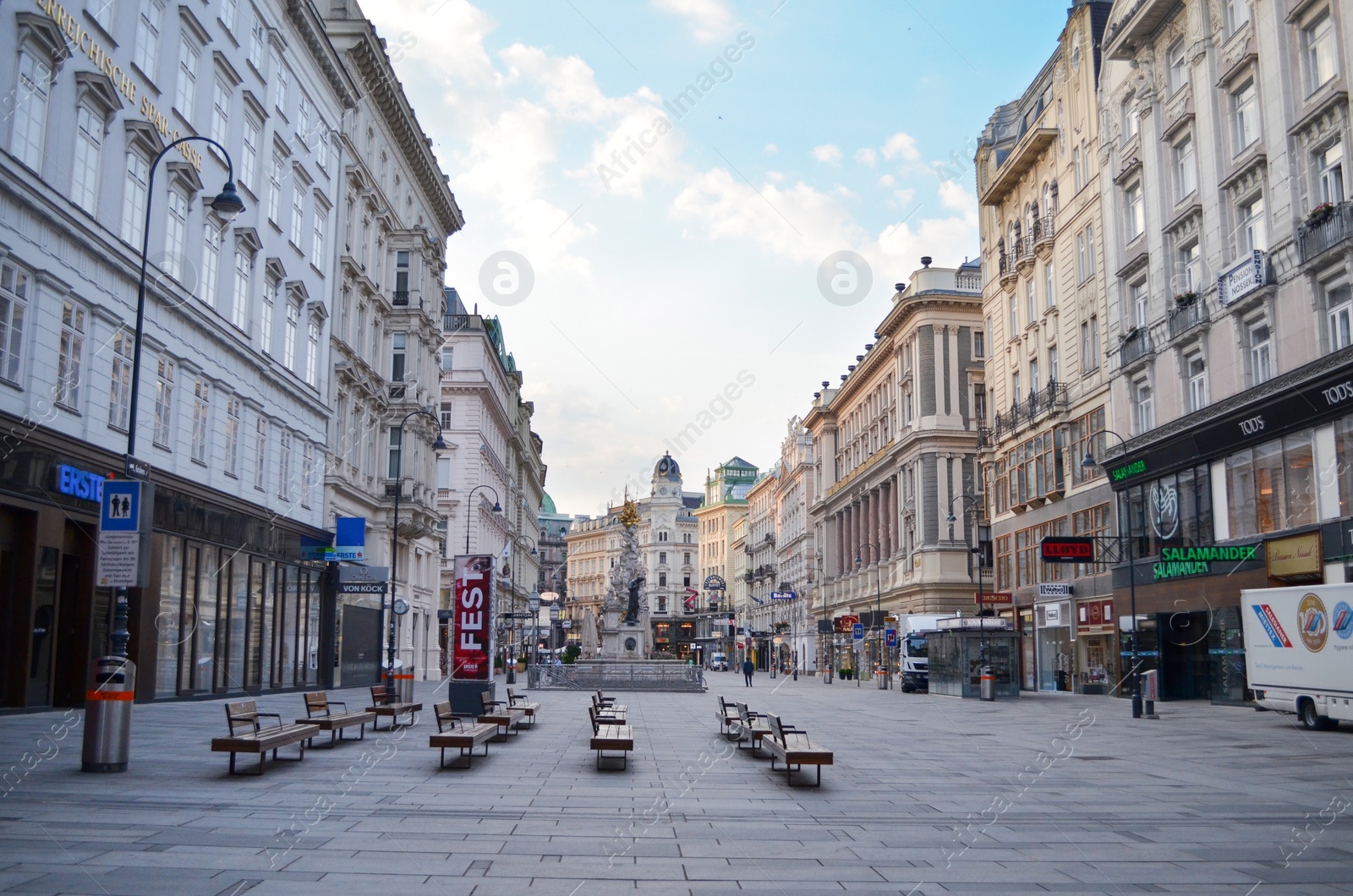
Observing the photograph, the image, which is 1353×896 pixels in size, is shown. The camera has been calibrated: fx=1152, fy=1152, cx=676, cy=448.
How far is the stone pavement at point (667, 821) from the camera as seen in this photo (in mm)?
9453

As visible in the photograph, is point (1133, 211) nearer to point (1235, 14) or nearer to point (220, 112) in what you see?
point (1235, 14)

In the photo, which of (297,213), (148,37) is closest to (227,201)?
(148,37)

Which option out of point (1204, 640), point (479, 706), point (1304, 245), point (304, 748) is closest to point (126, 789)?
point (304, 748)

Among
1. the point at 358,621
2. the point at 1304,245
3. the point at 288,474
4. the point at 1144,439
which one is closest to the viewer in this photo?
the point at 1304,245

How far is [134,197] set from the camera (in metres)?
26.6

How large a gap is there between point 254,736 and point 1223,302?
3130 centimetres

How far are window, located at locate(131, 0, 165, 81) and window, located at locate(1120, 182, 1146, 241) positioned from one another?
32972 millimetres

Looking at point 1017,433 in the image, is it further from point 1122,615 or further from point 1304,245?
point 1304,245

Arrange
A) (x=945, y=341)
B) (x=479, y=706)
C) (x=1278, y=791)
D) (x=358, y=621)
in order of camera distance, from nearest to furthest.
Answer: (x=1278, y=791), (x=479, y=706), (x=358, y=621), (x=945, y=341)

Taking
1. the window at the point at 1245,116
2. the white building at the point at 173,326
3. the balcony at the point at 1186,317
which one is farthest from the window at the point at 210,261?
the window at the point at 1245,116

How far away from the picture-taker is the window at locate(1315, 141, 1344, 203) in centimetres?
3012

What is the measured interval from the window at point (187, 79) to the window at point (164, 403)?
6.35 meters

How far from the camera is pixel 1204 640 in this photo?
38.3m

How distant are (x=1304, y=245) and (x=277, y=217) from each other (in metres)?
30.4
